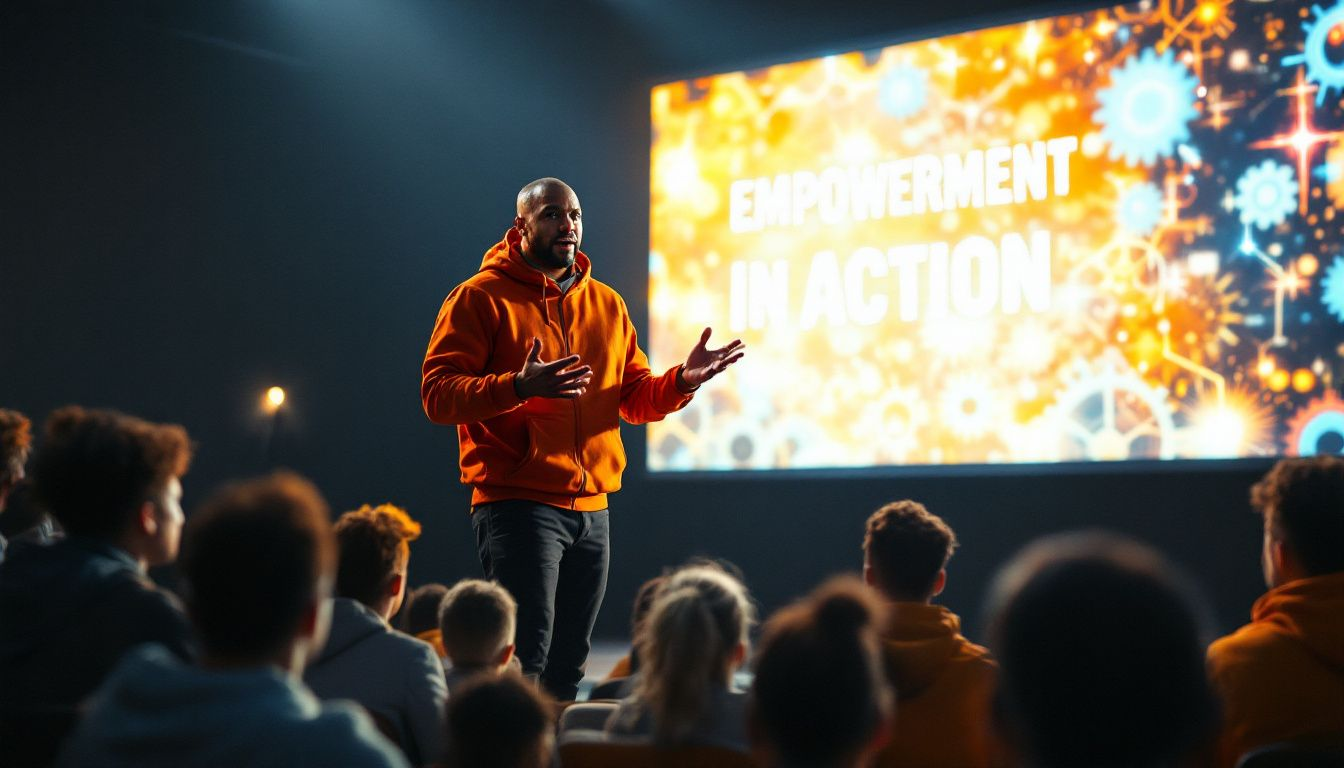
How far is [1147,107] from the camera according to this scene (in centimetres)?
443

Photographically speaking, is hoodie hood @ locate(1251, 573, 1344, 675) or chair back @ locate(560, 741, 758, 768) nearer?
chair back @ locate(560, 741, 758, 768)

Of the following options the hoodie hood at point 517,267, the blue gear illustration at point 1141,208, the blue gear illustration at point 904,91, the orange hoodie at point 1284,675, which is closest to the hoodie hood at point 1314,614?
the orange hoodie at point 1284,675

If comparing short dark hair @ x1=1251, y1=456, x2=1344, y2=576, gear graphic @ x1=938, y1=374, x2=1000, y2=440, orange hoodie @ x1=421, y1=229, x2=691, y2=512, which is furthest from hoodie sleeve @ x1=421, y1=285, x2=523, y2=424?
gear graphic @ x1=938, y1=374, x2=1000, y2=440

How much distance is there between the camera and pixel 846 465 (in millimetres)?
5051

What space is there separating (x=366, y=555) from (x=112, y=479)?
649mm

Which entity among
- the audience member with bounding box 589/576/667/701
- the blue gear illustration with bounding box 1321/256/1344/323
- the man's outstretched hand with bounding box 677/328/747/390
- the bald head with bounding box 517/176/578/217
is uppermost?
the bald head with bounding box 517/176/578/217

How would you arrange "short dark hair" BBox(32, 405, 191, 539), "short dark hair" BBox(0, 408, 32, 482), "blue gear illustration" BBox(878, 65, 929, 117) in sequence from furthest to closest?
"blue gear illustration" BBox(878, 65, 929, 117)
"short dark hair" BBox(0, 408, 32, 482)
"short dark hair" BBox(32, 405, 191, 539)

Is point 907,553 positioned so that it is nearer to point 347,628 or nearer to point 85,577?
point 347,628

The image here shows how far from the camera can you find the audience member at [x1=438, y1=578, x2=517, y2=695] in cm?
206

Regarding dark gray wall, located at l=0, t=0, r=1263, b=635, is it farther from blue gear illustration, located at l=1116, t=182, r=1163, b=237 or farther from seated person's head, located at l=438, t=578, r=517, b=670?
seated person's head, located at l=438, t=578, r=517, b=670

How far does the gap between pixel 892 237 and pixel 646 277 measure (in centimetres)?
147

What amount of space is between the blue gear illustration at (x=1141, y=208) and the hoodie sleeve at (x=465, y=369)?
8.58ft

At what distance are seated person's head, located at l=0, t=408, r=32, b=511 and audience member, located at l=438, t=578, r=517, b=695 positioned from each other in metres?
0.85

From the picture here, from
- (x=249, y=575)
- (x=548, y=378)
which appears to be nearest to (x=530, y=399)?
(x=548, y=378)
